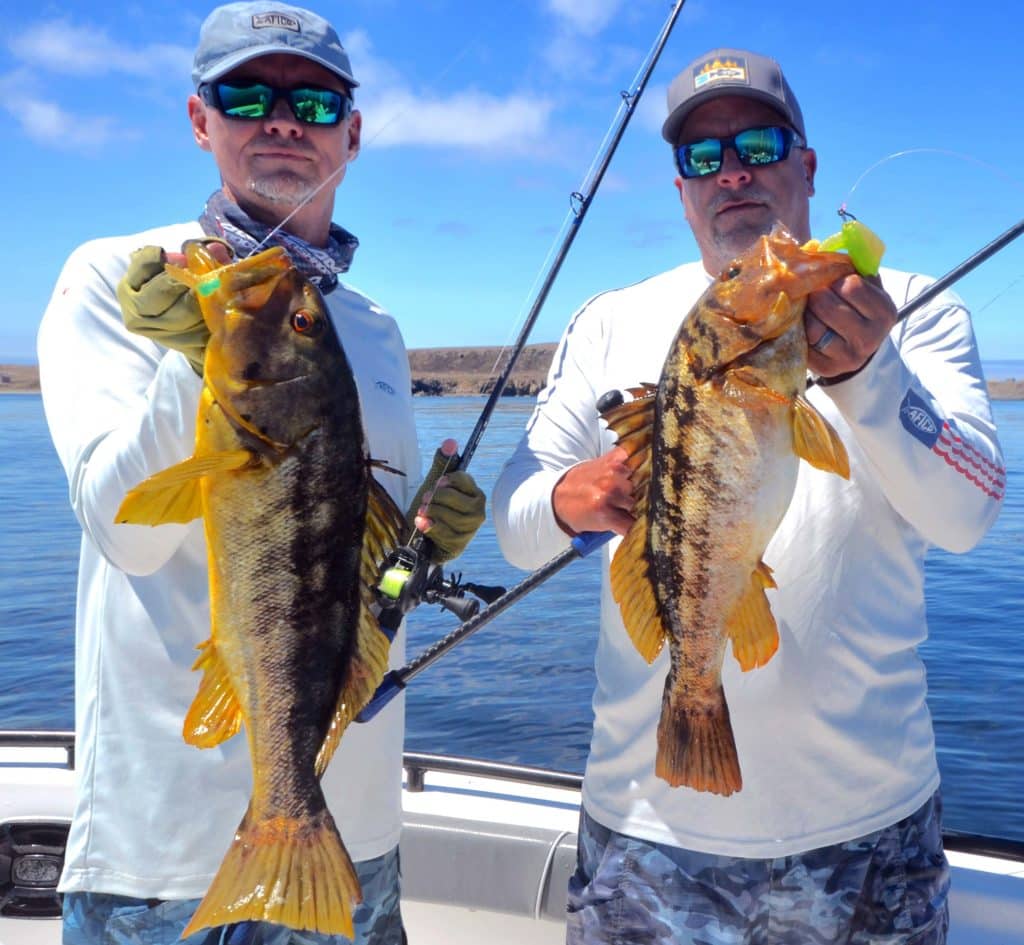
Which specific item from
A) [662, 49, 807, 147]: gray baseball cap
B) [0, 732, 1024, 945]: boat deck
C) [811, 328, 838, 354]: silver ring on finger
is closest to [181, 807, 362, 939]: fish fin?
[811, 328, 838, 354]: silver ring on finger

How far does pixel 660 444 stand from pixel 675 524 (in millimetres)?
190

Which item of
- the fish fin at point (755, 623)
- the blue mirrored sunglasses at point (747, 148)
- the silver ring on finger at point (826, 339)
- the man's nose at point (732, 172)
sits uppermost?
the blue mirrored sunglasses at point (747, 148)

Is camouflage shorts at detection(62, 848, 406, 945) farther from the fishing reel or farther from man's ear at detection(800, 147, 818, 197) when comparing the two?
man's ear at detection(800, 147, 818, 197)

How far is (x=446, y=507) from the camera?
278 cm

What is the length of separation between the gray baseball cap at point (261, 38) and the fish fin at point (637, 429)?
1317 mm

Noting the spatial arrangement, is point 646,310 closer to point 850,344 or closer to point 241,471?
point 850,344

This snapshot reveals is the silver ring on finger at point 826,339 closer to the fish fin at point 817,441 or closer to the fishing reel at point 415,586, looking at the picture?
the fish fin at point 817,441

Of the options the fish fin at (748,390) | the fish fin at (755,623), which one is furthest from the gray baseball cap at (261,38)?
the fish fin at (755,623)

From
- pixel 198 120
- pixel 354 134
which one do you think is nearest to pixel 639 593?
pixel 354 134

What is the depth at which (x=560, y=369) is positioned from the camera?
10.6 feet

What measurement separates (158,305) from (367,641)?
882 mm

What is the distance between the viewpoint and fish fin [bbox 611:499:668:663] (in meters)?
2.39

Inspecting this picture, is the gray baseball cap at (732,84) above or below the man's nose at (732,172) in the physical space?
above

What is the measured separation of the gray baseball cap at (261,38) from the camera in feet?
8.99
